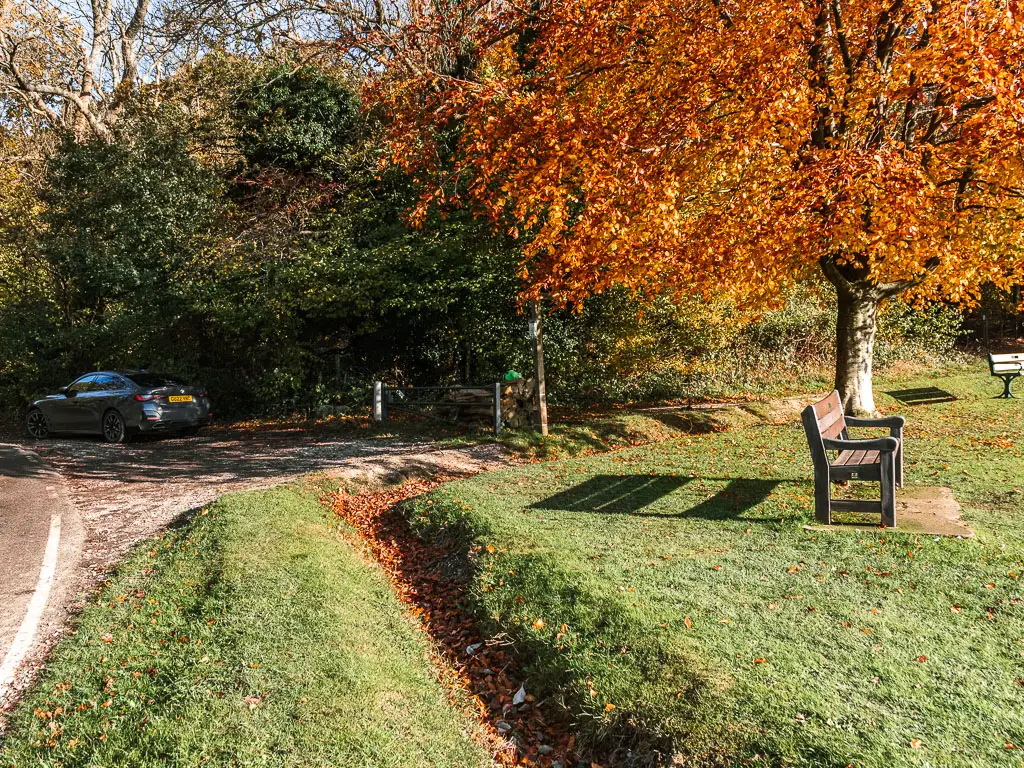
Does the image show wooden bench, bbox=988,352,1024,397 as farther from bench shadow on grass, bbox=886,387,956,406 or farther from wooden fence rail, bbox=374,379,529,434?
wooden fence rail, bbox=374,379,529,434

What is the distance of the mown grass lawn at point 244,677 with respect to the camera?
3.89m

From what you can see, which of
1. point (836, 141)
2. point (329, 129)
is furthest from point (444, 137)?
point (836, 141)

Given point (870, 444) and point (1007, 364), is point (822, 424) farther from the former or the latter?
point (1007, 364)

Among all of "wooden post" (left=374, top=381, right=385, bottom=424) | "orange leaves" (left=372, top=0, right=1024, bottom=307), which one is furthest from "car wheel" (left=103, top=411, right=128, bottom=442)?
"orange leaves" (left=372, top=0, right=1024, bottom=307)

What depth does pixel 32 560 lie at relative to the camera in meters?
7.39

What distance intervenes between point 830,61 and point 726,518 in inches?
332

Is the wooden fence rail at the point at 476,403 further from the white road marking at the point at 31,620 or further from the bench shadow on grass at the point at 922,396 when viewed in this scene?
the bench shadow on grass at the point at 922,396

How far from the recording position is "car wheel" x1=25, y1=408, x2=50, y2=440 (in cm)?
1848

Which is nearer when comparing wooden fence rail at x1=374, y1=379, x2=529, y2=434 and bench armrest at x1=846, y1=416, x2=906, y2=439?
bench armrest at x1=846, y1=416, x2=906, y2=439

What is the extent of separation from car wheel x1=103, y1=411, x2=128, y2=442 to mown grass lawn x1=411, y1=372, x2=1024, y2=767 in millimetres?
10633

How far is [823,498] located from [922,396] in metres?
12.3

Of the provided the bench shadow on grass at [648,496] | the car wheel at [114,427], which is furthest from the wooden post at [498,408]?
the car wheel at [114,427]

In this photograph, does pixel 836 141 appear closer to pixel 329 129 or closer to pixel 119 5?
pixel 329 129

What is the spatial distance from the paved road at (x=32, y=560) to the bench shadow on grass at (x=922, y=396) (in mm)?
16298
